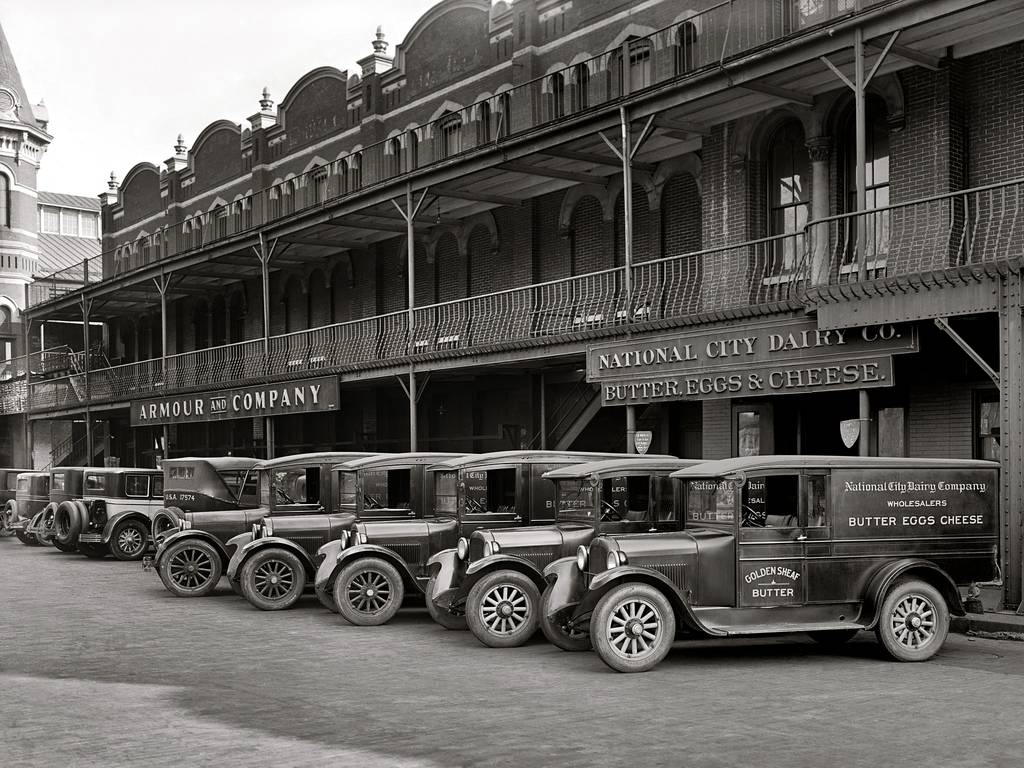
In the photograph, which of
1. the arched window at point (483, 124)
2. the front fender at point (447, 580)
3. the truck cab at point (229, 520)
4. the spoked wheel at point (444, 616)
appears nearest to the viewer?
the front fender at point (447, 580)

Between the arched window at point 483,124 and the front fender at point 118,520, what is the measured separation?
10.5 metres

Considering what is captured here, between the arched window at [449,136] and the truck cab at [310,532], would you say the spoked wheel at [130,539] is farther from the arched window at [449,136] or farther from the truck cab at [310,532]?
the arched window at [449,136]

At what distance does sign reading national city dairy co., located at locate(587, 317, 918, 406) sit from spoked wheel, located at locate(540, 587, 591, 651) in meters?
5.37

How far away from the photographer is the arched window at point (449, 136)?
2609cm

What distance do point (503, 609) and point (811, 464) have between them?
3038 millimetres

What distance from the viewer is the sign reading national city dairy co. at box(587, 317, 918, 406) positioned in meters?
13.5

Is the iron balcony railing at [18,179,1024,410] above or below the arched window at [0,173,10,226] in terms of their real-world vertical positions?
below

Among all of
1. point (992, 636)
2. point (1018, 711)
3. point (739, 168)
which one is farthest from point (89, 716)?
point (739, 168)

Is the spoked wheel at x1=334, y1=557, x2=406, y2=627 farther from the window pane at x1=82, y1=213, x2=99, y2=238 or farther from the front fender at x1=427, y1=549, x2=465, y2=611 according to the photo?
the window pane at x1=82, y1=213, x2=99, y2=238

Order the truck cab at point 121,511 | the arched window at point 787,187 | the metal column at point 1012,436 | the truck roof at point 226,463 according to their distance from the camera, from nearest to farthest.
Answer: the metal column at point 1012,436
the truck roof at point 226,463
the arched window at point 787,187
the truck cab at point 121,511

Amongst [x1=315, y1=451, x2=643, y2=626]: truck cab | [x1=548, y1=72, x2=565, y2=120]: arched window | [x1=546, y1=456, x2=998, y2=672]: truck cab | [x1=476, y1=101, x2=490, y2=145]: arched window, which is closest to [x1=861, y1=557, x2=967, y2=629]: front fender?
[x1=546, y1=456, x2=998, y2=672]: truck cab

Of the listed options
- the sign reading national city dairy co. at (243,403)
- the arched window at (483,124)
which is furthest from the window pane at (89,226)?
the arched window at (483,124)

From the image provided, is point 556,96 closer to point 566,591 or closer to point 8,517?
point 566,591

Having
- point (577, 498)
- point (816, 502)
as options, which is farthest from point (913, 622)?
point (577, 498)
